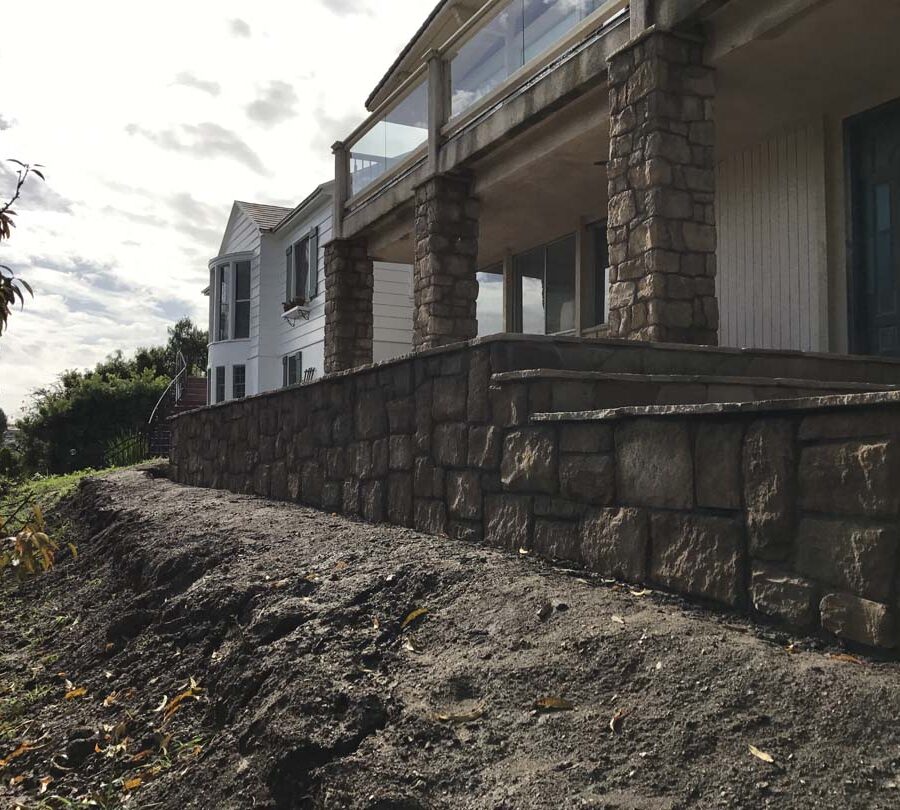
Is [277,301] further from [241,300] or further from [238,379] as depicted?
[238,379]

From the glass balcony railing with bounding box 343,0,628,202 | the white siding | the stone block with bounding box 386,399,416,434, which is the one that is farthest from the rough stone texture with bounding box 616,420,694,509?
the glass balcony railing with bounding box 343,0,628,202

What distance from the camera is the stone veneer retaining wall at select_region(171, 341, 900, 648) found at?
2.95 meters

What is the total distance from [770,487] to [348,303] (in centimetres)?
1053

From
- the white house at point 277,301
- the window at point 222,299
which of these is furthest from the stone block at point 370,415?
the window at point 222,299

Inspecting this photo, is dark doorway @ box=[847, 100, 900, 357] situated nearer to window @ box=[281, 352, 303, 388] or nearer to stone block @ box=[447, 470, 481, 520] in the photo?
stone block @ box=[447, 470, 481, 520]

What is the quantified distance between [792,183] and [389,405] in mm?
4563

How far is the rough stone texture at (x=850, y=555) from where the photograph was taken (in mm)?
2850

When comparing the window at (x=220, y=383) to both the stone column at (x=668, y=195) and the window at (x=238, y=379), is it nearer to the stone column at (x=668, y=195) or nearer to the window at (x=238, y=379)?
the window at (x=238, y=379)

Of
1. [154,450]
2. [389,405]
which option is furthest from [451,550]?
[154,450]

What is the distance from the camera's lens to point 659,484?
377cm

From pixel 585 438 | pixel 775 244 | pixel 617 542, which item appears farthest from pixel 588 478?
pixel 775 244

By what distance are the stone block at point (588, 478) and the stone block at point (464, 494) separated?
80cm

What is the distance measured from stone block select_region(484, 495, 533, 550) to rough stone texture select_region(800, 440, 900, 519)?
5.63ft

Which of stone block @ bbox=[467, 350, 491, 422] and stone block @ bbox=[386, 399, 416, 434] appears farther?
stone block @ bbox=[386, 399, 416, 434]
